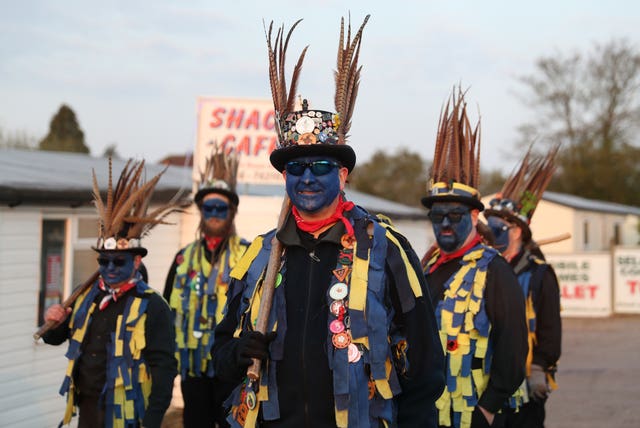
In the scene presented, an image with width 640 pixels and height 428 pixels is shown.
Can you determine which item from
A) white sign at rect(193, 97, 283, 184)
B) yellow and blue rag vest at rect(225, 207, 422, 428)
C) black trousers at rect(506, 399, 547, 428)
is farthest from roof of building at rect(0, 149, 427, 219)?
yellow and blue rag vest at rect(225, 207, 422, 428)

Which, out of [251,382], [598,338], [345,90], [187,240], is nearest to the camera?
[251,382]

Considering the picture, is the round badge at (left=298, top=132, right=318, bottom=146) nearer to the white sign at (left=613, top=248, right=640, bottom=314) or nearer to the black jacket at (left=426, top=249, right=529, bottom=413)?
the black jacket at (left=426, top=249, right=529, bottom=413)

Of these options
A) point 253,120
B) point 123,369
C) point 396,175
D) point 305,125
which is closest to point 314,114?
point 305,125

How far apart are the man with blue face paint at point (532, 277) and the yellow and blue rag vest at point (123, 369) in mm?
2790

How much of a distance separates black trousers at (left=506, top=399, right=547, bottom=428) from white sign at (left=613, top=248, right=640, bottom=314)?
627 inches

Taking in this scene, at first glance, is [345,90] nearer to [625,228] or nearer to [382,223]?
[382,223]

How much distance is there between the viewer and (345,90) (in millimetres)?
3557

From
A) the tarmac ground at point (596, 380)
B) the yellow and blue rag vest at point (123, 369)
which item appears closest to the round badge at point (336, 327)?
the yellow and blue rag vest at point (123, 369)

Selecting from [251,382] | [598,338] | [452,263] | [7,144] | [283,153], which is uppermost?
[7,144]

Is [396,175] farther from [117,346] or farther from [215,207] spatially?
[117,346]

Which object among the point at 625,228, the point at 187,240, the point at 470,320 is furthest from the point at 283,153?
the point at 625,228

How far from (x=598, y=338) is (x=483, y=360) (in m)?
13.3

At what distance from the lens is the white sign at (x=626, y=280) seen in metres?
21.0

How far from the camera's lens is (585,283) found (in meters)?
21.3
